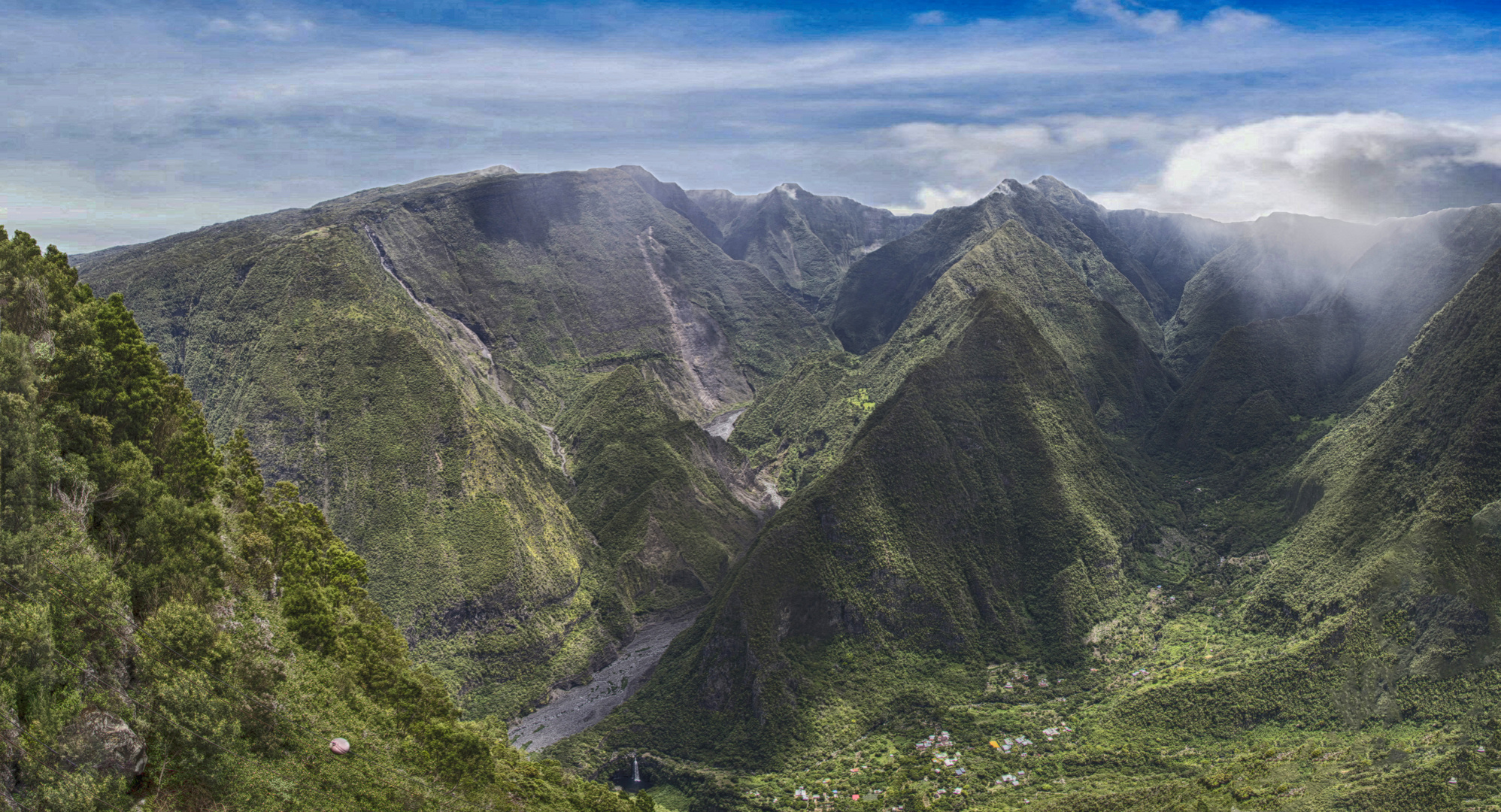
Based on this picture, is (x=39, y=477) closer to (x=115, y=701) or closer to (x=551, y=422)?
(x=115, y=701)

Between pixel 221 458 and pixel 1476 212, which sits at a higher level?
pixel 1476 212

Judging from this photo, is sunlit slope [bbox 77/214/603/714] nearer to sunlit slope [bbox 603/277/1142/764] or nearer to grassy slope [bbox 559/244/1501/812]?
sunlit slope [bbox 603/277/1142/764]

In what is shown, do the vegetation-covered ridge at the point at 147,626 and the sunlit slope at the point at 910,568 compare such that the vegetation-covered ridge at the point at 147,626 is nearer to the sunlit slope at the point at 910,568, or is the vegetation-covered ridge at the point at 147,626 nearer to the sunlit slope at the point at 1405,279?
the sunlit slope at the point at 910,568

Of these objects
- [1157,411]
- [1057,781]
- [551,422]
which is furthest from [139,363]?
[1157,411]

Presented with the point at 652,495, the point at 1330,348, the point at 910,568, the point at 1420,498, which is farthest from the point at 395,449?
the point at 1330,348

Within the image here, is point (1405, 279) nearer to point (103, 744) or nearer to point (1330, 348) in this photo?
point (1330, 348)

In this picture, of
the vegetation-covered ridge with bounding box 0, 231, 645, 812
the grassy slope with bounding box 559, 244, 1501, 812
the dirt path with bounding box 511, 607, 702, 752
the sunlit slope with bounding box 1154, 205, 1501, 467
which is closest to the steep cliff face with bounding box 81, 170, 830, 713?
the dirt path with bounding box 511, 607, 702, 752

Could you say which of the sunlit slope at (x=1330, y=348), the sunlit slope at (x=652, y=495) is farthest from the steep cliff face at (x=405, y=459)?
the sunlit slope at (x=1330, y=348)
